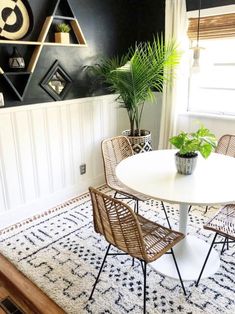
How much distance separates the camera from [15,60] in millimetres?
2541

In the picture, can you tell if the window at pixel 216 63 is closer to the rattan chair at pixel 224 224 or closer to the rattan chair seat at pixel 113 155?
the rattan chair seat at pixel 113 155

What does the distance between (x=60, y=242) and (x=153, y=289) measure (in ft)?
3.07

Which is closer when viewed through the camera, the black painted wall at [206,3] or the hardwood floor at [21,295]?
the hardwood floor at [21,295]

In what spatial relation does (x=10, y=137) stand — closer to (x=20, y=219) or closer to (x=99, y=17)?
(x=20, y=219)

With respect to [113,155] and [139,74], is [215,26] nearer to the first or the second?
[139,74]

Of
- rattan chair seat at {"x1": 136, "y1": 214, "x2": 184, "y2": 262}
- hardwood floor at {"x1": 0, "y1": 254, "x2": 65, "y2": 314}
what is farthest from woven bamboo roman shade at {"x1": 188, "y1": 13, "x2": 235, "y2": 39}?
hardwood floor at {"x1": 0, "y1": 254, "x2": 65, "y2": 314}

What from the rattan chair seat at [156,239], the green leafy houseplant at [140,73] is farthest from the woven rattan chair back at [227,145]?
the rattan chair seat at [156,239]

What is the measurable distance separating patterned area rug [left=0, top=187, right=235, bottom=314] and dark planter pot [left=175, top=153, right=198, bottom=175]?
0.79 metres

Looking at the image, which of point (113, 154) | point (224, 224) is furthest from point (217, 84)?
point (224, 224)

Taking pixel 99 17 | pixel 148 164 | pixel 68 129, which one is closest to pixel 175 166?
pixel 148 164

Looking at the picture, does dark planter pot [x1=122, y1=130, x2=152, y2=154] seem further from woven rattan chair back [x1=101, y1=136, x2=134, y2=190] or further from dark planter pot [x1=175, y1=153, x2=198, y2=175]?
dark planter pot [x1=175, y1=153, x2=198, y2=175]

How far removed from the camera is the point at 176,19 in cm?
315

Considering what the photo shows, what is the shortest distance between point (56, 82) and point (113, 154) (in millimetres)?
977

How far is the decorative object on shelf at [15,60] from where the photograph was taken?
100 inches
